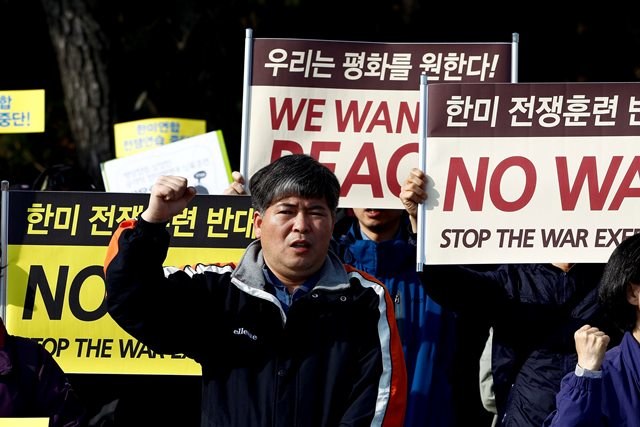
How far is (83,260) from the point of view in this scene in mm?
5324

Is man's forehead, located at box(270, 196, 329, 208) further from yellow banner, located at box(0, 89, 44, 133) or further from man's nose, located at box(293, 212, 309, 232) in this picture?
yellow banner, located at box(0, 89, 44, 133)

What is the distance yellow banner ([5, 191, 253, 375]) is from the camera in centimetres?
526

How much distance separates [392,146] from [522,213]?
2.52 ft

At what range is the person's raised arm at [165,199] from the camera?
3766 mm

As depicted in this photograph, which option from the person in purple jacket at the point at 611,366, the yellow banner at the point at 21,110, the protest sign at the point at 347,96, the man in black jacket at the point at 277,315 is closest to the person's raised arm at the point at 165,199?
the man in black jacket at the point at 277,315

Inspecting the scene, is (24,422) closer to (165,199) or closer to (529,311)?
(165,199)

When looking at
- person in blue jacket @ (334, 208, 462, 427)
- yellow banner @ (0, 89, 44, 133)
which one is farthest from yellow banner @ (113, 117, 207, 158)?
person in blue jacket @ (334, 208, 462, 427)

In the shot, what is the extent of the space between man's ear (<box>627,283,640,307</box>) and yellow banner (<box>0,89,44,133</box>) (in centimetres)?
401

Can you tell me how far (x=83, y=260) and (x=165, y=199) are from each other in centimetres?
166

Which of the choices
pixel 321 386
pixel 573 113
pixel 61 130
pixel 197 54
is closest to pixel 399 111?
pixel 573 113

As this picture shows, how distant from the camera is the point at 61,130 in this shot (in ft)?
42.6

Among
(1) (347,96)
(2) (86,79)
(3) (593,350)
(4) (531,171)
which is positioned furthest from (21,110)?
(3) (593,350)

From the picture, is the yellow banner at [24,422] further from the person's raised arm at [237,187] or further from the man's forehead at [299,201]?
the person's raised arm at [237,187]

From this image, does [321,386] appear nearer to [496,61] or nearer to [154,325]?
[154,325]
